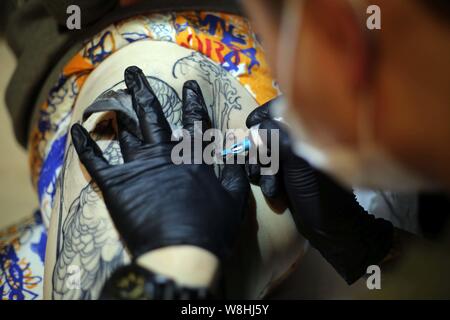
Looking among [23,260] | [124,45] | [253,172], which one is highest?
[124,45]

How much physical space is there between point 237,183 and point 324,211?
0.19 m

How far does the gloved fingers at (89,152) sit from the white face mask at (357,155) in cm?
37

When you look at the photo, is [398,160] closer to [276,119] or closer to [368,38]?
[368,38]

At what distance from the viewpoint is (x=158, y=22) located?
1.01 metres

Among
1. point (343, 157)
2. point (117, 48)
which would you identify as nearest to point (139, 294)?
point (343, 157)

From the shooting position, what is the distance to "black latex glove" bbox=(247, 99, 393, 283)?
34.6 inches

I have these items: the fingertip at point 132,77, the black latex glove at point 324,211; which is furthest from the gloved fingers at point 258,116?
the fingertip at point 132,77

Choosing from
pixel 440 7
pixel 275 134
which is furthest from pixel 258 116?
pixel 440 7

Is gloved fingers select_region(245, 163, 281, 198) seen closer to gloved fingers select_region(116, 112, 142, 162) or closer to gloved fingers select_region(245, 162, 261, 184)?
gloved fingers select_region(245, 162, 261, 184)

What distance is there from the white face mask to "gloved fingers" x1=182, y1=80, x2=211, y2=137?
31cm

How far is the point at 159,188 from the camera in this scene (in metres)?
0.73

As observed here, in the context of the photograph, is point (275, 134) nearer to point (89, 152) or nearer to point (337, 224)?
point (337, 224)

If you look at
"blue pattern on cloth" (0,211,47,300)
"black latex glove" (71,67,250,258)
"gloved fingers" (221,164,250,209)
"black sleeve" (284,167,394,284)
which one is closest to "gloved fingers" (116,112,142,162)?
"black latex glove" (71,67,250,258)

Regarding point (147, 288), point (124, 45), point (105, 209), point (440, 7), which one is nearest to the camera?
point (440, 7)
